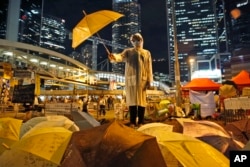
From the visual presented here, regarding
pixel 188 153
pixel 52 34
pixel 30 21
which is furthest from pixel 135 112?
pixel 52 34

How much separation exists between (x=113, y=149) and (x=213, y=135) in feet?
4.67

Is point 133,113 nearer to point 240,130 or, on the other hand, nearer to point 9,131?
point 240,130

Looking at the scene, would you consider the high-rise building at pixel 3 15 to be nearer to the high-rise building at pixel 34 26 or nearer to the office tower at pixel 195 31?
the high-rise building at pixel 34 26

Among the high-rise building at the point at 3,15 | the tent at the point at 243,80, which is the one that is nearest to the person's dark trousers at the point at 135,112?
the tent at the point at 243,80

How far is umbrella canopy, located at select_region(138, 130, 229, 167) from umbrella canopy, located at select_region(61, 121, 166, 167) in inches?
9.8

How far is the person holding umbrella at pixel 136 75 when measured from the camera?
207 inches

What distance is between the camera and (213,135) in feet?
8.70

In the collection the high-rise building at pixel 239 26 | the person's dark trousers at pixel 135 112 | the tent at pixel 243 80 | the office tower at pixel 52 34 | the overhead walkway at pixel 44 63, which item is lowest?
the person's dark trousers at pixel 135 112

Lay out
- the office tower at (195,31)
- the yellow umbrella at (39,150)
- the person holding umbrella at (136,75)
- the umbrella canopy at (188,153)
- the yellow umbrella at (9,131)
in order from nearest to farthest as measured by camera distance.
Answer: the umbrella canopy at (188,153) < the yellow umbrella at (39,150) < the yellow umbrella at (9,131) < the person holding umbrella at (136,75) < the office tower at (195,31)

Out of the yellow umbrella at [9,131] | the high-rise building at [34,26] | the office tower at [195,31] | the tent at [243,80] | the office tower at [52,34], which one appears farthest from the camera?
the office tower at [52,34]

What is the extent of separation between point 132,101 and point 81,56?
16778cm

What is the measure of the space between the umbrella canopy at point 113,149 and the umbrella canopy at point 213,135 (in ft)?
3.47

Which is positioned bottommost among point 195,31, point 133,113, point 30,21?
point 133,113

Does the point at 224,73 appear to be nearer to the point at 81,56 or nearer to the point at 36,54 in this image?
the point at 36,54
